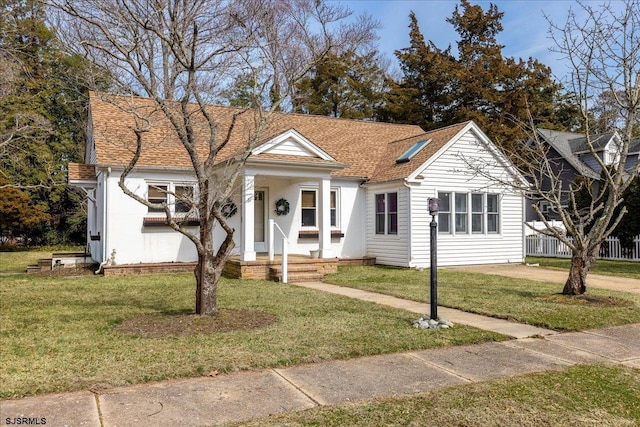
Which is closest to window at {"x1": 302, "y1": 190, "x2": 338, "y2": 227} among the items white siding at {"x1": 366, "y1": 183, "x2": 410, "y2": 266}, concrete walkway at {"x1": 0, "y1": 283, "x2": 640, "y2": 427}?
white siding at {"x1": 366, "y1": 183, "x2": 410, "y2": 266}

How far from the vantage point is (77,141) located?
33.6 m

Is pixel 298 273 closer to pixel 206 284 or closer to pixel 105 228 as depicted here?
pixel 105 228

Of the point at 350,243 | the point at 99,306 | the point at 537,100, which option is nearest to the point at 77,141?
the point at 350,243

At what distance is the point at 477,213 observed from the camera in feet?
54.8

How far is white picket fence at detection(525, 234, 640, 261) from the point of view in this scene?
1919 centimetres

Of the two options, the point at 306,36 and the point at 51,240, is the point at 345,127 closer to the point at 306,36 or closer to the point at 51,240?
the point at 306,36

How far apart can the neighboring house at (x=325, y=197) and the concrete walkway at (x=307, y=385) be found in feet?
27.1

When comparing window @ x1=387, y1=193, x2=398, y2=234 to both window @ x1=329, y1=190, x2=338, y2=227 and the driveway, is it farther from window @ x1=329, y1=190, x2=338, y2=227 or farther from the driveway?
the driveway

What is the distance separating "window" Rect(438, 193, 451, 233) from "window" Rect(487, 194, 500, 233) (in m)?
1.77

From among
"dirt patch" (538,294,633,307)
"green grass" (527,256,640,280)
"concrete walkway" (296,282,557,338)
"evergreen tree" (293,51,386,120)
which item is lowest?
"green grass" (527,256,640,280)

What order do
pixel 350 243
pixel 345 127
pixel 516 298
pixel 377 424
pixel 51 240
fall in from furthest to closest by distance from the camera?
pixel 51 240
pixel 345 127
pixel 350 243
pixel 516 298
pixel 377 424

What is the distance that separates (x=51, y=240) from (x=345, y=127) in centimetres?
1904

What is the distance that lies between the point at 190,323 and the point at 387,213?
34.4ft

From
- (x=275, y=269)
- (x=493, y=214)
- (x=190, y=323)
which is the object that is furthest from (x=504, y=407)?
(x=493, y=214)
